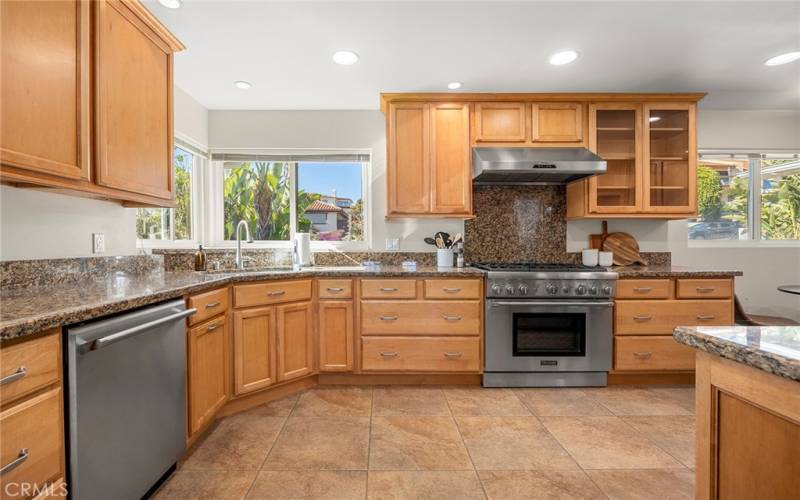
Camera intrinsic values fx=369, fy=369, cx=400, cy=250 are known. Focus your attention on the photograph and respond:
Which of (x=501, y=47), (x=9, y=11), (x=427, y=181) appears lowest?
(x=427, y=181)

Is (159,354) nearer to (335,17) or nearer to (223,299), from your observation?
(223,299)

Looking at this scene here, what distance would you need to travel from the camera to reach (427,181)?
3098 millimetres

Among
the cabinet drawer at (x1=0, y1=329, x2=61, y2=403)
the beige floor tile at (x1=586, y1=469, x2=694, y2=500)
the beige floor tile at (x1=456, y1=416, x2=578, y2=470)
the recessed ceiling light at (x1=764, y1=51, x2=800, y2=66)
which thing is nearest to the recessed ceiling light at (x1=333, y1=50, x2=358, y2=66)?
the cabinet drawer at (x1=0, y1=329, x2=61, y2=403)

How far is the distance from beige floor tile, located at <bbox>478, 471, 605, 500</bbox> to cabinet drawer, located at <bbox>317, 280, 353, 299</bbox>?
1.50 m

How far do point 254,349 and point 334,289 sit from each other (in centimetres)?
69

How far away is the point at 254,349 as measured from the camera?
2.46 m

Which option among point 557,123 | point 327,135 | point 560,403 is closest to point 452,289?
point 560,403

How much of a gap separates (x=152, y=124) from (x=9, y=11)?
0.76m

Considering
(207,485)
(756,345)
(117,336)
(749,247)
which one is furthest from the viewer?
(749,247)

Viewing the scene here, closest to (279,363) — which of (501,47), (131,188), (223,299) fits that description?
(223,299)

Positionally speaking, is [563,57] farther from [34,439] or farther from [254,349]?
[34,439]

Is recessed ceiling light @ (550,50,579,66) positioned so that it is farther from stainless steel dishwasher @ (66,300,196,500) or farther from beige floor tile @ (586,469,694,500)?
stainless steel dishwasher @ (66,300,196,500)

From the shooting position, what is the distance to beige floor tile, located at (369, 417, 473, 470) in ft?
6.07

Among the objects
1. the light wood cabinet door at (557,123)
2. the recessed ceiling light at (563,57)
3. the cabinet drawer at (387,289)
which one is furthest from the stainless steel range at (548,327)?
the recessed ceiling light at (563,57)
